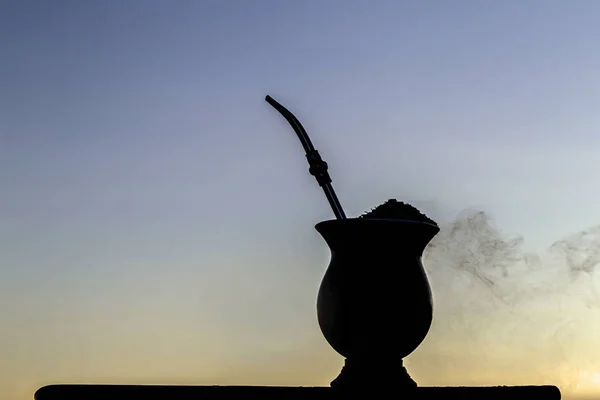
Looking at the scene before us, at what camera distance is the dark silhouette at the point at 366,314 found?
2.00 metres

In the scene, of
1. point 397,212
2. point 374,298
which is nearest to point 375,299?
point 374,298

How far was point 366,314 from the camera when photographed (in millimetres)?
1995

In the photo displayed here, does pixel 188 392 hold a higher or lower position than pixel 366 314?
lower

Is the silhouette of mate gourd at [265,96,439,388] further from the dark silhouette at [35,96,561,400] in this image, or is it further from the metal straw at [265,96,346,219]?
the metal straw at [265,96,346,219]

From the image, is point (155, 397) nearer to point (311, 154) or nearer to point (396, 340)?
point (396, 340)

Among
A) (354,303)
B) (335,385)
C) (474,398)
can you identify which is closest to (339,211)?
(354,303)

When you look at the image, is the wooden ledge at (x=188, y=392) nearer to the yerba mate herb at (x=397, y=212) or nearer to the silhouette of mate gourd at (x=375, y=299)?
the silhouette of mate gourd at (x=375, y=299)

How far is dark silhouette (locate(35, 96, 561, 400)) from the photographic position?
2.00 m

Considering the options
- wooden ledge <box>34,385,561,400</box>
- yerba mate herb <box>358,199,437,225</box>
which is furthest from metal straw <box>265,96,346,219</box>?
wooden ledge <box>34,385,561,400</box>

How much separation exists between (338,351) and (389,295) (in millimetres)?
196

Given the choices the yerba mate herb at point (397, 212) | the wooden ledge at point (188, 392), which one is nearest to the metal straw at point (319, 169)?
the yerba mate herb at point (397, 212)

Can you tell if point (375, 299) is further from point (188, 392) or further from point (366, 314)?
point (188, 392)

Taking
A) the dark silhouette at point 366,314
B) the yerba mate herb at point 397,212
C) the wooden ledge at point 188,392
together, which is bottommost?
the wooden ledge at point 188,392

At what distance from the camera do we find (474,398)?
7.30ft
